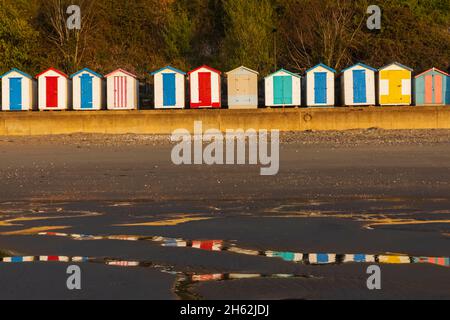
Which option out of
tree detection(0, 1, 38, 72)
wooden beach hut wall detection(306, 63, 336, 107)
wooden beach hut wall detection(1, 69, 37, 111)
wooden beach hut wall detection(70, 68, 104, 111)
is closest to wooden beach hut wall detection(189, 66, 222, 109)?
wooden beach hut wall detection(306, 63, 336, 107)

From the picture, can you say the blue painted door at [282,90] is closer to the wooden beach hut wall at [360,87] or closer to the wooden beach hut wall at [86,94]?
the wooden beach hut wall at [360,87]

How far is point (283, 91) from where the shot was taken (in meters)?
34.5

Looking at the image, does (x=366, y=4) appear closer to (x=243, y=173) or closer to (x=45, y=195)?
(x=243, y=173)

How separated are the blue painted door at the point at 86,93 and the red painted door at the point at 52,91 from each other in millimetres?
966

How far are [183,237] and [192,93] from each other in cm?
2489

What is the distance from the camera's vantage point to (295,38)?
44.8 metres

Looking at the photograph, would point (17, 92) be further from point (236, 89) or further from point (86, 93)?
point (236, 89)

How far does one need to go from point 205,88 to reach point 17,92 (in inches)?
256

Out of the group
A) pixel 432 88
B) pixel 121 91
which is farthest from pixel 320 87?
pixel 121 91

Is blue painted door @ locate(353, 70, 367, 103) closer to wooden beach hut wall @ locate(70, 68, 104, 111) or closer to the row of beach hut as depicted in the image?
the row of beach hut

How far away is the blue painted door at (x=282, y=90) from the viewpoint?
3447 centimetres

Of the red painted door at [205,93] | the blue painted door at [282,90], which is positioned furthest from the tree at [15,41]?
the blue painted door at [282,90]

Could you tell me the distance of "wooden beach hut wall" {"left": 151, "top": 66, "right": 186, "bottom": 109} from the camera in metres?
34.6

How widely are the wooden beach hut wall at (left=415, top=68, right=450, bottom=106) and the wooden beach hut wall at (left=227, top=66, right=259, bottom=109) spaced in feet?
18.5
